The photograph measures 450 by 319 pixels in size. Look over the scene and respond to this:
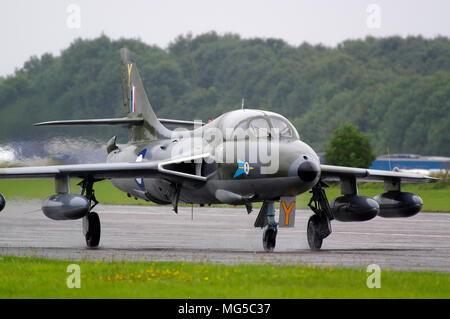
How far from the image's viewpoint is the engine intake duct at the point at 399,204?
17406mm

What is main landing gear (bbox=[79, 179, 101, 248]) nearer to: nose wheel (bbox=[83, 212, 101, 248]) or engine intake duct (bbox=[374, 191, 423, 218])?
nose wheel (bbox=[83, 212, 101, 248])

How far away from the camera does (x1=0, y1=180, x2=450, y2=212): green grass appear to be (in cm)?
3008

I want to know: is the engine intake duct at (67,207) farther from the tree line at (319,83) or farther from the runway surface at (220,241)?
the tree line at (319,83)

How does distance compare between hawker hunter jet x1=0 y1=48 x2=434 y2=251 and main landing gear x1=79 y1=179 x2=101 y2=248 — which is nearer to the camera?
hawker hunter jet x1=0 y1=48 x2=434 y2=251

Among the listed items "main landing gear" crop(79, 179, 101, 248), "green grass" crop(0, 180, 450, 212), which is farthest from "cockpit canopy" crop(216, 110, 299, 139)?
"green grass" crop(0, 180, 450, 212)

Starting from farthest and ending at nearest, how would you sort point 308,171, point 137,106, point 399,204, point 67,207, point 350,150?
1. point 350,150
2. point 137,106
3. point 399,204
4. point 67,207
5. point 308,171

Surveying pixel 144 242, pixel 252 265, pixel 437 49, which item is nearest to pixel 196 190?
pixel 144 242

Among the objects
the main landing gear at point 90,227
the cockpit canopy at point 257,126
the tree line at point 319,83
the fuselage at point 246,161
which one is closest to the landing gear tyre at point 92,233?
the main landing gear at point 90,227

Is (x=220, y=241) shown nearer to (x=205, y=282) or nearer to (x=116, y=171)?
(x=116, y=171)

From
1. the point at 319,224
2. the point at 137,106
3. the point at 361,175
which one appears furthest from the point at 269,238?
the point at 137,106

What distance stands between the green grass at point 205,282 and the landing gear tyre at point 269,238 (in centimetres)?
351

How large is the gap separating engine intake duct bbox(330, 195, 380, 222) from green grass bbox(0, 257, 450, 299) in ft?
17.3

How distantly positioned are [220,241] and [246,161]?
420 cm

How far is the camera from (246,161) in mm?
14203
